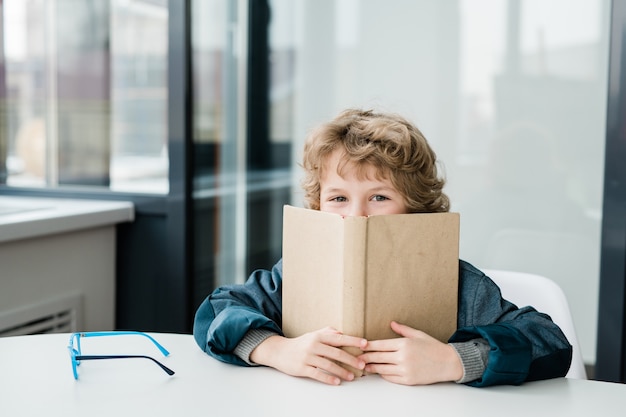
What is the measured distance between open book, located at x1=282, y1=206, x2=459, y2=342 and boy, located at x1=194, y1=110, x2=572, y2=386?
0.03 m

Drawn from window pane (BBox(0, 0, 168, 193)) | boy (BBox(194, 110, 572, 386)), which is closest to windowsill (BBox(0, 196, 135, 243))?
window pane (BBox(0, 0, 168, 193))

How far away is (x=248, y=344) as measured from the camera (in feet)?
3.50

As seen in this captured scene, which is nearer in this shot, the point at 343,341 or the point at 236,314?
the point at 343,341

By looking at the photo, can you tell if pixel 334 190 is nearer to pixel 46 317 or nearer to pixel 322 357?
pixel 322 357

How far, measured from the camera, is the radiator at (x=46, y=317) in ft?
6.37

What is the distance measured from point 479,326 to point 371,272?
0.68ft

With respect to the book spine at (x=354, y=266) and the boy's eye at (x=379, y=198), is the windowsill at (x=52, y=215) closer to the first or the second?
the boy's eye at (x=379, y=198)

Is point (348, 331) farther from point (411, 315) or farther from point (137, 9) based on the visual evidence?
point (137, 9)

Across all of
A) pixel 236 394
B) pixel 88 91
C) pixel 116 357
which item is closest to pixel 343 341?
pixel 236 394

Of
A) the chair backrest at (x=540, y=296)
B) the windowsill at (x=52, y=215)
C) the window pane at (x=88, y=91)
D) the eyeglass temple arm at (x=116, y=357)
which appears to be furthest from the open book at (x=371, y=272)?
the window pane at (x=88, y=91)

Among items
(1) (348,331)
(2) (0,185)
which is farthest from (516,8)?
(2) (0,185)

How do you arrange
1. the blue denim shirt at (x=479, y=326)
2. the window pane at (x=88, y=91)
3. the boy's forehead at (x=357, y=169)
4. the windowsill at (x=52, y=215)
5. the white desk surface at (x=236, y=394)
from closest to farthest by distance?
the white desk surface at (x=236, y=394), the blue denim shirt at (x=479, y=326), the boy's forehead at (x=357, y=169), the windowsill at (x=52, y=215), the window pane at (x=88, y=91)

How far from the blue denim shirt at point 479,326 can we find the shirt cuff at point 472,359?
0.01 metres

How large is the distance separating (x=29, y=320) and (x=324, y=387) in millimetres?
1279
